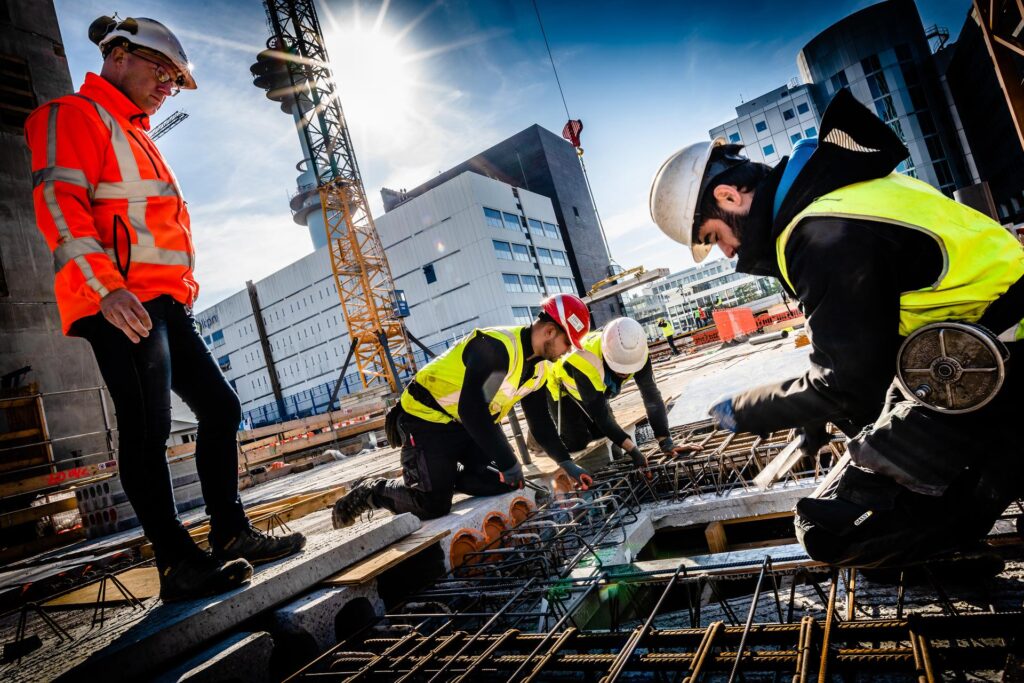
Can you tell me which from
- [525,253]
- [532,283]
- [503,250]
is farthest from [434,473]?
[525,253]

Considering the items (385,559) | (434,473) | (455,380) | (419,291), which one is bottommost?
(385,559)

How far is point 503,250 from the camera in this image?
38438 millimetres

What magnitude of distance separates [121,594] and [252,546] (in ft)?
4.51

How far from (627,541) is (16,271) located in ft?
37.1

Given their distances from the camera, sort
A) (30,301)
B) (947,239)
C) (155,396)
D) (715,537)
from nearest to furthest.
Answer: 1. (947,239)
2. (155,396)
3. (715,537)
4. (30,301)

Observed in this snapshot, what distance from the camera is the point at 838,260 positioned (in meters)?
1.49

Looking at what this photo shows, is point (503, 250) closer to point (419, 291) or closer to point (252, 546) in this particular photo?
point (419, 291)

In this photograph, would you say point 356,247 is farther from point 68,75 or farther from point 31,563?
point 31,563

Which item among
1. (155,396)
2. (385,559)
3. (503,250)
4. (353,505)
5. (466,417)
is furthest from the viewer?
(503,250)

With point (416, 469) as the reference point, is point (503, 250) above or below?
above

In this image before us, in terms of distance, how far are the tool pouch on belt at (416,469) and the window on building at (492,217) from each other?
35.0 meters

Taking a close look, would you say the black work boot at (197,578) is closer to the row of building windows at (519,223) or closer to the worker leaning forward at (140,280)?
the worker leaning forward at (140,280)

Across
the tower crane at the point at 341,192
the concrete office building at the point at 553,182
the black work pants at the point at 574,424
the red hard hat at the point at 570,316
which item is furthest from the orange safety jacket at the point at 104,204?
the concrete office building at the point at 553,182

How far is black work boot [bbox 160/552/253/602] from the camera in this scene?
2053mm
